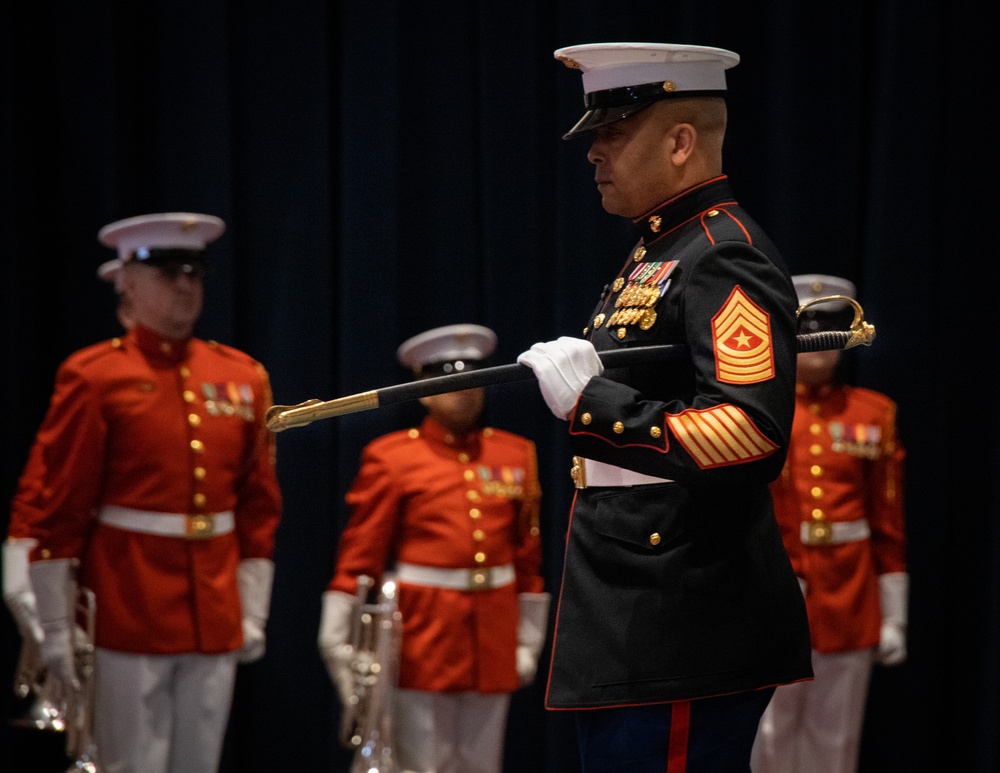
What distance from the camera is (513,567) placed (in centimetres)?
325

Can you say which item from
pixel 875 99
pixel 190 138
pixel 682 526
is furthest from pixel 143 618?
pixel 875 99

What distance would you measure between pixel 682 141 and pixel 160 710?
1.90 m

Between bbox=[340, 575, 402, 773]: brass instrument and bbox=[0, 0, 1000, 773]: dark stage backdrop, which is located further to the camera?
bbox=[0, 0, 1000, 773]: dark stage backdrop

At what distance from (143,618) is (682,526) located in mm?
1710

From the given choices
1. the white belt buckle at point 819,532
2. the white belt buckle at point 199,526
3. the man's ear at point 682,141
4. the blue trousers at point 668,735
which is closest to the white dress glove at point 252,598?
the white belt buckle at point 199,526

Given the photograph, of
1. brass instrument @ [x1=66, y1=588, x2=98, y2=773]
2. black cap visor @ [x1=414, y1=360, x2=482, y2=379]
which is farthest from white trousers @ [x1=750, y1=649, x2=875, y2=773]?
brass instrument @ [x1=66, y1=588, x2=98, y2=773]

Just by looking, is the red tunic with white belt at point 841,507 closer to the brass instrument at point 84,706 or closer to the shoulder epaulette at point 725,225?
the brass instrument at point 84,706

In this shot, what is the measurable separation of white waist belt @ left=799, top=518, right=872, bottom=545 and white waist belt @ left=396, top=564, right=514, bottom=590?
2.89ft

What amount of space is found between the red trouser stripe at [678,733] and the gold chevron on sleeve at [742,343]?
1.27 ft

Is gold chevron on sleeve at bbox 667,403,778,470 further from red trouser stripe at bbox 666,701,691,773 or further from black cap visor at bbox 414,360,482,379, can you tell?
black cap visor at bbox 414,360,482,379

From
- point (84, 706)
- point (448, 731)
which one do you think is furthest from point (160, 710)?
point (448, 731)

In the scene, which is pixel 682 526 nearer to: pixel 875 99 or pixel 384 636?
pixel 384 636

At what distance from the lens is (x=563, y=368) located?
4.71ft

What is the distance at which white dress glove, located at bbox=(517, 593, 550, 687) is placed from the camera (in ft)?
10.7
